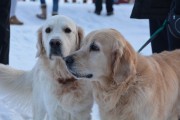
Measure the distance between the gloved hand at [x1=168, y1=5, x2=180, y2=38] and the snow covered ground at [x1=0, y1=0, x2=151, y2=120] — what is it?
3.39m

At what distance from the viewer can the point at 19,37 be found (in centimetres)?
913

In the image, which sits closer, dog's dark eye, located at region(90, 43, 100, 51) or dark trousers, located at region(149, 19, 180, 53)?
dog's dark eye, located at region(90, 43, 100, 51)

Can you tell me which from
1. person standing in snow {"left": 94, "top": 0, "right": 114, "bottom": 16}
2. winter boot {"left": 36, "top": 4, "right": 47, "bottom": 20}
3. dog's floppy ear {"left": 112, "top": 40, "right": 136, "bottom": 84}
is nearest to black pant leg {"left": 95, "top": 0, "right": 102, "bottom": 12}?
person standing in snow {"left": 94, "top": 0, "right": 114, "bottom": 16}

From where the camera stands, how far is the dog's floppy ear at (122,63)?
3.08m

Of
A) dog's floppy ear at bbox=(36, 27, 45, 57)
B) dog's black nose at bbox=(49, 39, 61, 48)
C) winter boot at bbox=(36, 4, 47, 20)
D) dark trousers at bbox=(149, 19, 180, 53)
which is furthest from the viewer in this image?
winter boot at bbox=(36, 4, 47, 20)

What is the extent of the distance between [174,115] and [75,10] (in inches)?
388

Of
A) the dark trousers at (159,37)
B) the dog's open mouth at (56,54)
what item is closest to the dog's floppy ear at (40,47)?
the dog's open mouth at (56,54)

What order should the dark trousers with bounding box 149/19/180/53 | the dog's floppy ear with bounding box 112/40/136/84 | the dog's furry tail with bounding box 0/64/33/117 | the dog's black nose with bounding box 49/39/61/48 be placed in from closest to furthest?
the dog's floppy ear with bounding box 112/40/136/84 < the dog's black nose with bounding box 49/39/61/48 < the dog's furry tail with bounding box 0/64/33/117 < the dark trousers with bounding box 149/19/180/53

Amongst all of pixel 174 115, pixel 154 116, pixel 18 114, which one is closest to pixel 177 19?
pixel 174 115

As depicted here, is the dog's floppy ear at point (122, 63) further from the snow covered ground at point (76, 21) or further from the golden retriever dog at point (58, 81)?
the snow covered ground at point (76, 21)

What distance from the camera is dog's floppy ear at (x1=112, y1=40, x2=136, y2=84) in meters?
3.08

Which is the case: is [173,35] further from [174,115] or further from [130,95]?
[130,95]

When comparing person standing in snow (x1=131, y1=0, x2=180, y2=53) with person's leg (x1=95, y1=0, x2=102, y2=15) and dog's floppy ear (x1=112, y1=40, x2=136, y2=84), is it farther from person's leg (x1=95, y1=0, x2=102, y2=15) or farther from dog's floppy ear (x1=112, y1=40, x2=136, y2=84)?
person's leg (x1=95, y1=0, x2=102, y2=15)

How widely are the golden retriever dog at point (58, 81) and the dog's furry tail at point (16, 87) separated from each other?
0.23 metres
